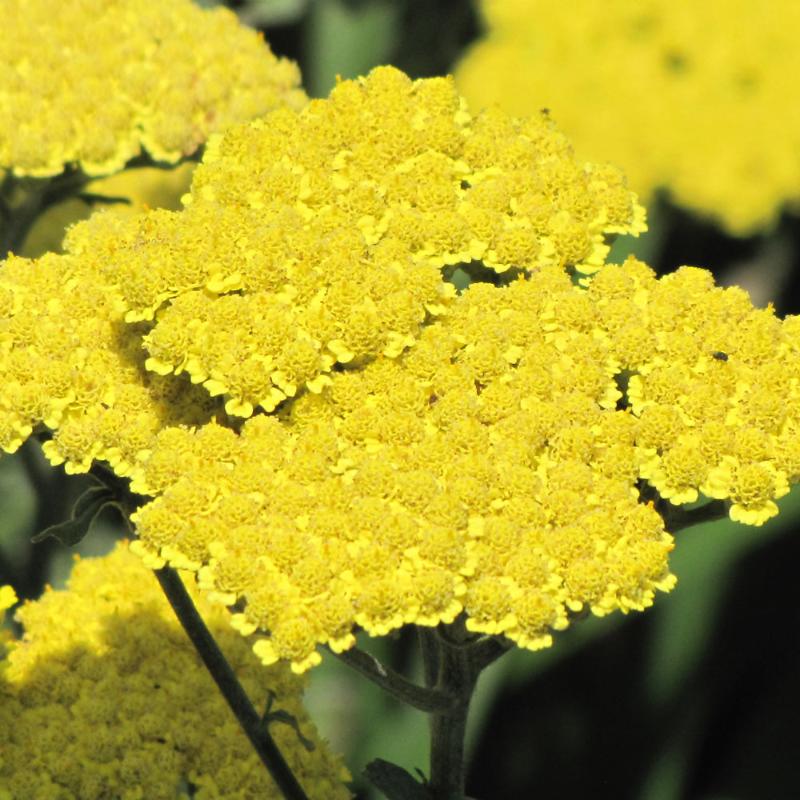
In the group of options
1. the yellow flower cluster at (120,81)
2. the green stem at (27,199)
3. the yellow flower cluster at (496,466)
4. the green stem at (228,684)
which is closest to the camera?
the yellow flower cluster at (496,466)

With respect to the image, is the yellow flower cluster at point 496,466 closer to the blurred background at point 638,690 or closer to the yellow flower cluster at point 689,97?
the blurred background at point 638,690

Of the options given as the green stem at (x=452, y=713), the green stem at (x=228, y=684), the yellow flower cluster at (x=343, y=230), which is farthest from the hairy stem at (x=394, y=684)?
the yellow flower cluster at (x=343, y=230)

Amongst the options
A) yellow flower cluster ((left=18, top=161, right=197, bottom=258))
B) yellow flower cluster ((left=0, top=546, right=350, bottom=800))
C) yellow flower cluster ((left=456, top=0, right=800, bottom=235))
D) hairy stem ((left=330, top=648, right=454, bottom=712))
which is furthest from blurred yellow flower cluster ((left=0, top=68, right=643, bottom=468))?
yellow flower cluster ((left=456, top=0, right=800, bottom=235))

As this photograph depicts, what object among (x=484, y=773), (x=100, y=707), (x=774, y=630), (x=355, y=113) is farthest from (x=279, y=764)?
(x=774, y=630)

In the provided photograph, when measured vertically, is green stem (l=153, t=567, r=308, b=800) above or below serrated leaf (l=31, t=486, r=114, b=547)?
below

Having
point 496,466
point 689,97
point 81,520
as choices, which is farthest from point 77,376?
point 689,97

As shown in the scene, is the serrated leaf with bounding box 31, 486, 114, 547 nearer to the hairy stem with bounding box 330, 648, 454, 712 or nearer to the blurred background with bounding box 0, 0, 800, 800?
the hairy stem with bounding box 330, 648, 454, 712
